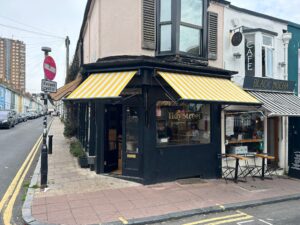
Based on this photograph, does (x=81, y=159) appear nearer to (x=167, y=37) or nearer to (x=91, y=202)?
(x=91, y=202)

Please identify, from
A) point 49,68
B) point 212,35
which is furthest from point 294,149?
point 49,68

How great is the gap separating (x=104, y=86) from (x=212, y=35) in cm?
478

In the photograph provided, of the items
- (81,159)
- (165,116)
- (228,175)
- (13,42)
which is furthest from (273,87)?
(13,42)

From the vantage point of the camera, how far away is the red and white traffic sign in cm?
849

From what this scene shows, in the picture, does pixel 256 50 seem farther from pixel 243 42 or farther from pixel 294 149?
pixel 294 149

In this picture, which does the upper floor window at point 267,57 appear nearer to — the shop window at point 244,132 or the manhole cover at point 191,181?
the shop window at point 244,132

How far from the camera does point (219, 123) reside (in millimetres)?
10320

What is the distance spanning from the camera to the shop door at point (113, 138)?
32.4 feet

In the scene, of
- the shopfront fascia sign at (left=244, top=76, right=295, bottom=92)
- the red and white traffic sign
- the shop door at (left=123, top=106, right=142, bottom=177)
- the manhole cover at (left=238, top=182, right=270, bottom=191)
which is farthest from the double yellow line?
the shopfront fascia sign at (left=244, top=76, right=295, bottom=92)

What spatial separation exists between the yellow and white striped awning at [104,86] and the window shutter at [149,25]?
4.13ft

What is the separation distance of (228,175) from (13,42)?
47901mm

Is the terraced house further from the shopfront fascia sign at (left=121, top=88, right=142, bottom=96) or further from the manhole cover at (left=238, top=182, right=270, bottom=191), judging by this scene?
the manhole cover at (left=238, top=182, right=270, bottom=191)

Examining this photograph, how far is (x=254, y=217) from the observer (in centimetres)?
658

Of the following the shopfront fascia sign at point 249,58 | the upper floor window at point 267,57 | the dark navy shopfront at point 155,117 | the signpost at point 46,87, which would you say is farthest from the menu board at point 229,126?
the signpost at point 46,87
